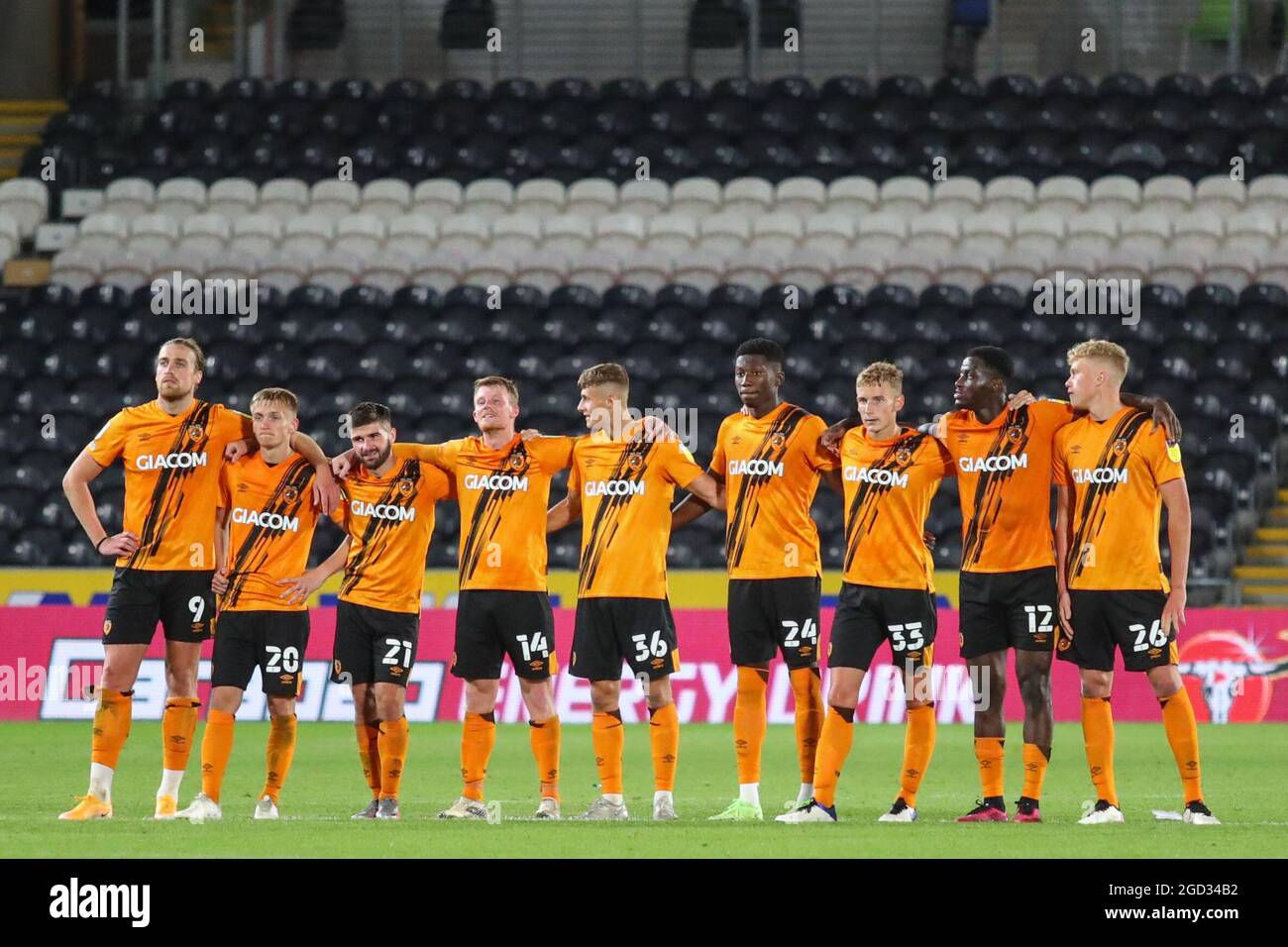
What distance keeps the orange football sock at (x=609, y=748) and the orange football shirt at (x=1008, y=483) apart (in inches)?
81.1

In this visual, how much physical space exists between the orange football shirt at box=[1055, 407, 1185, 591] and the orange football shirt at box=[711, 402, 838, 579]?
138 centimetres

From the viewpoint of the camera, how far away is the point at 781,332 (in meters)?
21.8

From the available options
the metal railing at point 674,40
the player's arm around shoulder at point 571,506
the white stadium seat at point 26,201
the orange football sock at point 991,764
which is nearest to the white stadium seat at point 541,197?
the metal railing at point 674,40

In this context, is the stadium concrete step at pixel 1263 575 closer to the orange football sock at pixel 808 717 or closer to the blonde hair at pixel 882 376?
the orange football sock at pixel 808 717

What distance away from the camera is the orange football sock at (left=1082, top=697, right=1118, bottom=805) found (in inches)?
381

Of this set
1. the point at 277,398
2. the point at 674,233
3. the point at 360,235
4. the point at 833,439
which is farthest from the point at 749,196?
the point at 277,398

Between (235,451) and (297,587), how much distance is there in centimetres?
86

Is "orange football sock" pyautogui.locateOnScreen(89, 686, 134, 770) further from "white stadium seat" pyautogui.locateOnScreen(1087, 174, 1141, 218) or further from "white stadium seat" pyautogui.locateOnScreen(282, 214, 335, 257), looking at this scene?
"white stadium seat" pyautogui.locateOnScreen(1087, 174, 1141, 218)

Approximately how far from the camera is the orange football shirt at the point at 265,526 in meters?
10.2

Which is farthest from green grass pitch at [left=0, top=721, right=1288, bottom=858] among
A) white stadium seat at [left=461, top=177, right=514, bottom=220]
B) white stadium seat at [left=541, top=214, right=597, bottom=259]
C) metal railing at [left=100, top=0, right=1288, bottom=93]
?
metal railing at [left=100, top=0, right=1288, bottom=93]

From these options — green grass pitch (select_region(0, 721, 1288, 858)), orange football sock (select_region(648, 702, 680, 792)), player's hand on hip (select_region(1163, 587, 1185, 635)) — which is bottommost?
green grass pitch (select_region(0, 721, 1288, 858))
